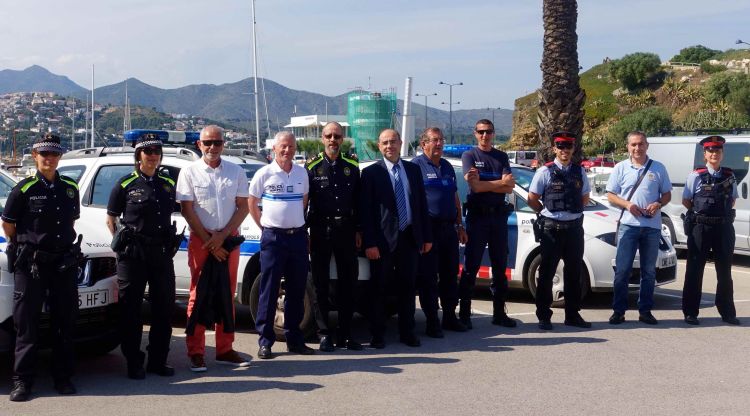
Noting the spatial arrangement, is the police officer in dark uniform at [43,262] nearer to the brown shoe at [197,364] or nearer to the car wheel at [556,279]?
the brown shoe at [197,364]

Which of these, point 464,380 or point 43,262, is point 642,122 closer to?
point 464,380

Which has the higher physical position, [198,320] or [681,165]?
[681,165]

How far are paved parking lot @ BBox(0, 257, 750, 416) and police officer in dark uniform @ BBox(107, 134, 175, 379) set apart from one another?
311 mm

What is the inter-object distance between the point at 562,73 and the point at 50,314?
34.8 ft

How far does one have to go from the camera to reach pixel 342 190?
278 inches

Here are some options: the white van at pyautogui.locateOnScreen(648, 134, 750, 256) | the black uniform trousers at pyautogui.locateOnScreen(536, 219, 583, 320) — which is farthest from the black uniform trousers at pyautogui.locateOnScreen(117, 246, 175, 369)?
the white van at pyautogui.locateOnScreen(648, 134, 750, 256)

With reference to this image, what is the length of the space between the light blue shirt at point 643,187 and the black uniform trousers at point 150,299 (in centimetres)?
470

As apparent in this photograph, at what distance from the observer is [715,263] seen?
850 centimetres

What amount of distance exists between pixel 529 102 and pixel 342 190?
100m

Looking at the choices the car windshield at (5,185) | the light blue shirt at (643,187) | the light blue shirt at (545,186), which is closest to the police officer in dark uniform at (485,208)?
the light blue shirt at (545,186)

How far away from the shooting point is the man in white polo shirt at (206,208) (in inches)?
254

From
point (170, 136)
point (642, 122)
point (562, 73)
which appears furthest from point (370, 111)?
point (170, 136)

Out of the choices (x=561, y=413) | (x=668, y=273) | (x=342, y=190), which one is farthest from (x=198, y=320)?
(x=668, y=273)

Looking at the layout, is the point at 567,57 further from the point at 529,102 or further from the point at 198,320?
the point at 529,102
